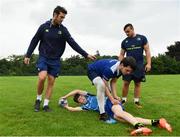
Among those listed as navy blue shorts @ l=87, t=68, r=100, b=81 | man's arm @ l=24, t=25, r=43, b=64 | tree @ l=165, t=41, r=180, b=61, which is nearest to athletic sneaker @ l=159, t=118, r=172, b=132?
navy blue shorts @ l=87, t=68, r=100, b=81

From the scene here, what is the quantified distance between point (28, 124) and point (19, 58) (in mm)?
48968

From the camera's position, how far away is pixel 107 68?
750 centimetres

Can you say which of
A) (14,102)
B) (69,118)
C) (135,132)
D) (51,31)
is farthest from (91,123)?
(14,102)

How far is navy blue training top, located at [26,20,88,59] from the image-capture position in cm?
833

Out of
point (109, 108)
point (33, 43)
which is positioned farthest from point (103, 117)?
point (33, 43)

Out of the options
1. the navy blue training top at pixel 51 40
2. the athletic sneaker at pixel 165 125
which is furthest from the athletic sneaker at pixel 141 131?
the navy blue training top at pixel 51 40

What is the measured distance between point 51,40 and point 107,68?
1.52 metres

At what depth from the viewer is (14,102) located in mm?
9547

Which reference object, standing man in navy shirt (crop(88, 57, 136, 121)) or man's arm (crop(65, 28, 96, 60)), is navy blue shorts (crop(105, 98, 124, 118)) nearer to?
standing man in navy shirt (crop(88, 57, 136, 121))

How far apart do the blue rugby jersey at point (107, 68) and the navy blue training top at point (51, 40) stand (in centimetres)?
62

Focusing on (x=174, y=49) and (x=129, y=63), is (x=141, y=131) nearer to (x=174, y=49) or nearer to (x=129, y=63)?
(x=129, y=63)

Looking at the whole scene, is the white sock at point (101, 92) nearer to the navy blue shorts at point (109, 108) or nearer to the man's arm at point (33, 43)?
the navy blue shorts at point (109, 108)

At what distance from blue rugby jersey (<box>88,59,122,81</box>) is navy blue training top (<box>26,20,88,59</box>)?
24.3 inches

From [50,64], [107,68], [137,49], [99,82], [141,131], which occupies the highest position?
[137,49]
